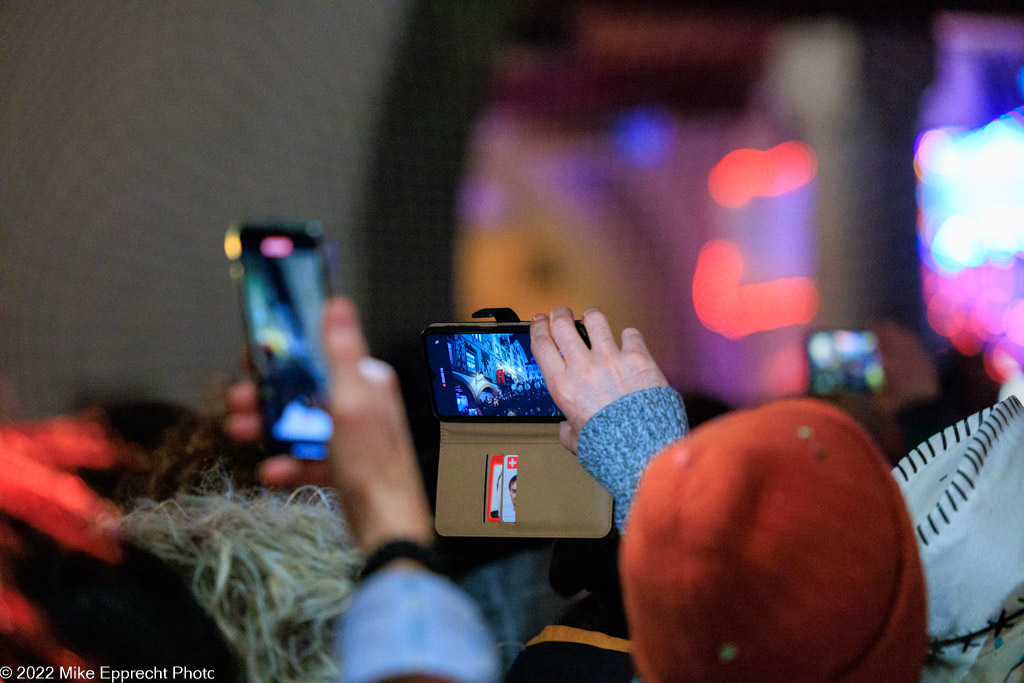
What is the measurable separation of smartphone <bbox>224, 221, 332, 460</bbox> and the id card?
21 cm

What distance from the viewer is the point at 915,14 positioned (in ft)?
3.83

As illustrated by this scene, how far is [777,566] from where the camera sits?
439mm

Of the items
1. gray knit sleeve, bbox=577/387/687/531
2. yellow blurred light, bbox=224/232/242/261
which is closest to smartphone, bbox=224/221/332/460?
yellow blurred light, bbox=224/232/242/261

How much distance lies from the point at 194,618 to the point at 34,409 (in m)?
0.42

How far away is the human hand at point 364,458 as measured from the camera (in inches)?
26.0

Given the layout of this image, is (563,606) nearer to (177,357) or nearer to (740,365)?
(740,365)

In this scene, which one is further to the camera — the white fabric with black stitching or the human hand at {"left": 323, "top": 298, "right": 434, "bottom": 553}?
the human hand at {"left": 323, "top": 298, "right": 434, "bottom": 553}

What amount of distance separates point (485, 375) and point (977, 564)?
50 cm

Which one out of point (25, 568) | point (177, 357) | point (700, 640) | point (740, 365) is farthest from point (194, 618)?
point (740, 365)

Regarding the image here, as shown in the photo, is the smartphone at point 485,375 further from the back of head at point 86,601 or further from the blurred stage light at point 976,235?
the blurred stage light at point 976,235

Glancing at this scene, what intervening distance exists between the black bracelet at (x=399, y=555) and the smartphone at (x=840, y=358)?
0.85m

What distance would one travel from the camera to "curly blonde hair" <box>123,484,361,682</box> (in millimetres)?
672

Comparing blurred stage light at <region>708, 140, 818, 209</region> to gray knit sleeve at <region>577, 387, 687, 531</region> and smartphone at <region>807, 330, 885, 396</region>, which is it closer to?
smartphone at <region>807, 330, 885, 396</region>

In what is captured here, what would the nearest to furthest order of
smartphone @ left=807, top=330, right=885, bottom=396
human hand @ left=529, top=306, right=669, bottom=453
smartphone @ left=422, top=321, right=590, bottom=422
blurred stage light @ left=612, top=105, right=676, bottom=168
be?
1. human hand @ left=529, top=306, right=669, bottom=453
2. smartphone @ left=422, top=321, right=590, bottom=422
3. blurred stage light @ left=612, top=105, right=676, bottom=168
4. smartphone @ left=807, top=330, right=885, bottom=396
